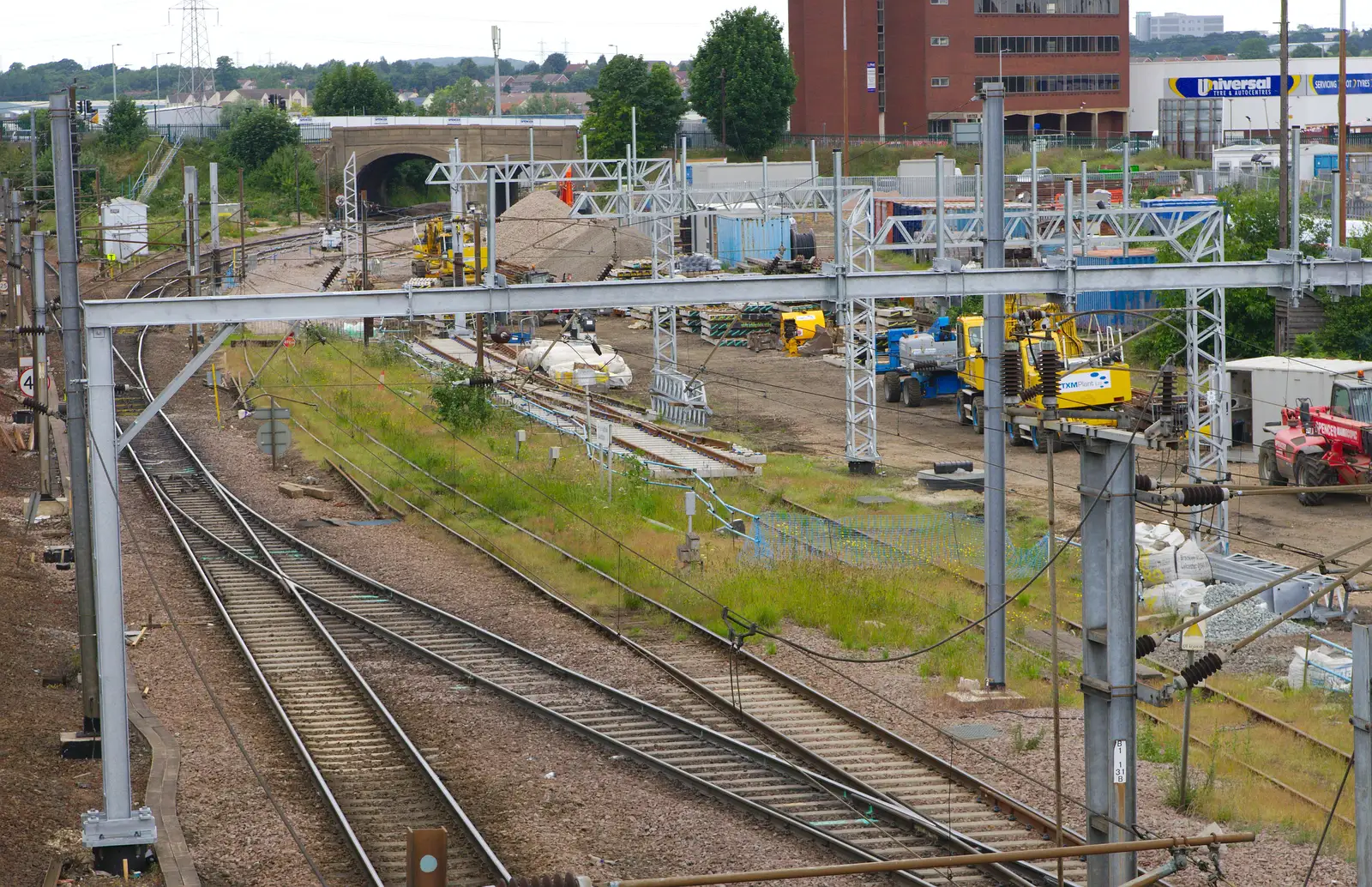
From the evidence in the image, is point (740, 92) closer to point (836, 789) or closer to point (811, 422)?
point (811, 422)

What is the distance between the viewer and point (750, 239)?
61375mm

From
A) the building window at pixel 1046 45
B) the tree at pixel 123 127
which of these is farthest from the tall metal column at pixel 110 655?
the tree at pixel 123 127

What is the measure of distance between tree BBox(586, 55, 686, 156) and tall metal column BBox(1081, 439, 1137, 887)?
81682 mm

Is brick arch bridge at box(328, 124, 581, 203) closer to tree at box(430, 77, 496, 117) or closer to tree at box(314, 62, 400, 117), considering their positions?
tree at box(314, 62, 400, 117)

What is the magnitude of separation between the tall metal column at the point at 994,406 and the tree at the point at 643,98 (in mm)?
75763

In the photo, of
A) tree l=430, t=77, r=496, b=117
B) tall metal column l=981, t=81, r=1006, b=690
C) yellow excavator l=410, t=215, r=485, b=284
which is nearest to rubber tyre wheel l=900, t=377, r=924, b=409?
yellow excavator l=410, t=215, r=485, b=284

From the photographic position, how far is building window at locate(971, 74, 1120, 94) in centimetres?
8650

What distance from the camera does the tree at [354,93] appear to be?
105 metres

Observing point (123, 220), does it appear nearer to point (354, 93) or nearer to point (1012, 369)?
point (354, 93)

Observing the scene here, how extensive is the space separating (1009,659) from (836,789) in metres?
4.93

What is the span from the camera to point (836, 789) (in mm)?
13312

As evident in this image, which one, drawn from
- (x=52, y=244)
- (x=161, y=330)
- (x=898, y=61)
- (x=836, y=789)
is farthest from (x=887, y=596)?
(x=898, y=61)

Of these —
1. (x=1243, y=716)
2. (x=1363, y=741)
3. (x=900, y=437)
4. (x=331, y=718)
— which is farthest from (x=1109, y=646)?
(x=900, y=437)

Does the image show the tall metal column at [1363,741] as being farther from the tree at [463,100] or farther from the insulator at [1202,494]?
the tree at [463,100]
